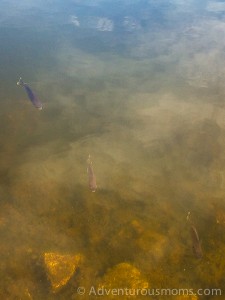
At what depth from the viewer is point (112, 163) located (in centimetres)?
577

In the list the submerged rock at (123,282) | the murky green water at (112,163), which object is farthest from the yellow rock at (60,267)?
the submerged rock at (123,282)

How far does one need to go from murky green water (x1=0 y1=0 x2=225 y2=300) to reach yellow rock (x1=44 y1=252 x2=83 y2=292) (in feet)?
0.22

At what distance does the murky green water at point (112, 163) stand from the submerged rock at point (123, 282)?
4 centimetres

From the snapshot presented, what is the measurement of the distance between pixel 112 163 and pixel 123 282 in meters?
2.47

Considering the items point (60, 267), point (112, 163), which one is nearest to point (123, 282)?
point (60, 267)

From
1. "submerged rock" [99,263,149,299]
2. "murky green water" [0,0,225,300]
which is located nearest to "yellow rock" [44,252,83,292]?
"murky green water" [0,0,225,300]

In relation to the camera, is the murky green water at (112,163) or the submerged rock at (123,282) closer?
the submerged rock at (123,282)

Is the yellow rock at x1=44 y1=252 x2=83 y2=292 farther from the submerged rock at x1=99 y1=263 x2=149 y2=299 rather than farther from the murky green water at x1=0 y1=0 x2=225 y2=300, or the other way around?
the submerged rock at x1=99 y1=263 x2=149 y2=299

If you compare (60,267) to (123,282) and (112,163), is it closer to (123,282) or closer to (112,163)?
(123,282)

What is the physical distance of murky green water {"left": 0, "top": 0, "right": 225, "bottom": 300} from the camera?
4.18 m

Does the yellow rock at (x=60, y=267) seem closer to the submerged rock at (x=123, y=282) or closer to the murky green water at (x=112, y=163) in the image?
the murky green water at (x=112, y=163)

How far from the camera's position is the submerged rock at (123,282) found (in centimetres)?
388

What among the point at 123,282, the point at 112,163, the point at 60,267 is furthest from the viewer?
the point at 112,163

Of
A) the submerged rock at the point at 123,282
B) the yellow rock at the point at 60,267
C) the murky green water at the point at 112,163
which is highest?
the murky green water at the point at 112,163
